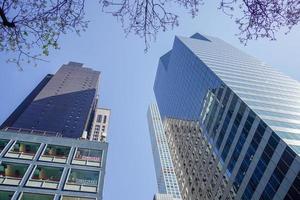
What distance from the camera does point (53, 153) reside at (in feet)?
122

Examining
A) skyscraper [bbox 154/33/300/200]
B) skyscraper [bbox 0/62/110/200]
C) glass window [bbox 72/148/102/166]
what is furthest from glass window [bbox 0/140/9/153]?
skyscraper [bbox 154/33/300/200]

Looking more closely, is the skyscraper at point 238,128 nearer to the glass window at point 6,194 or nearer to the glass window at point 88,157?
the glass window at point 88,157

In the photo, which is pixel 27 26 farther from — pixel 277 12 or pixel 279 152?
pixel 279 152

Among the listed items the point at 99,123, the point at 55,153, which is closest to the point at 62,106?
the point at 99,123

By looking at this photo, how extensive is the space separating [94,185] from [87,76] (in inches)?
6001

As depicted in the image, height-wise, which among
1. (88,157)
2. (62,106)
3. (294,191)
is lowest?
(62,106)

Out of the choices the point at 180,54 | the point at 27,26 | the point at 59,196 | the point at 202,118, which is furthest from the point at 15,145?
the point at 180,54

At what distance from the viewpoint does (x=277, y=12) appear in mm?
10859

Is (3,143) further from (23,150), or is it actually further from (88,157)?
(88,157)

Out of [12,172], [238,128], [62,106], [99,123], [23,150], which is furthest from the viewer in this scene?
[99,123]

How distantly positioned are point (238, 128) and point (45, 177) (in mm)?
32820

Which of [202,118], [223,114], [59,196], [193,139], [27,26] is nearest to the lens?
[27,26]

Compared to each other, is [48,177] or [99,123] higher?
[48,177]

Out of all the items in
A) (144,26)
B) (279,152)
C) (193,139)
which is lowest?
(193,139)
